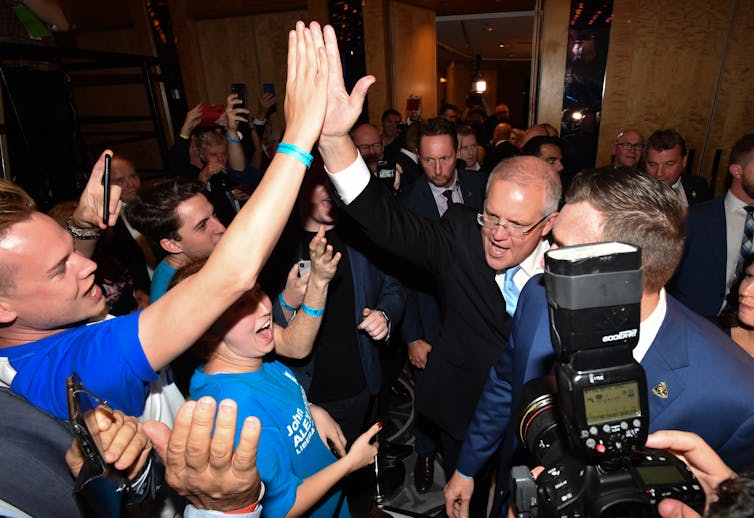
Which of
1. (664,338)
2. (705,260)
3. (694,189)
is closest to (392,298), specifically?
(664,338)

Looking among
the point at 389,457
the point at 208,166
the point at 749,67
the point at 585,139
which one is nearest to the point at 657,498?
the point at 389,457

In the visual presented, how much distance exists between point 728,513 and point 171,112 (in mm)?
9275

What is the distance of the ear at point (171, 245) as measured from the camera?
2064mm

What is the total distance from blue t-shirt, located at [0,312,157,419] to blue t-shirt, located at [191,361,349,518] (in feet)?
0.94

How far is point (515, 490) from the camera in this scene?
0.80m

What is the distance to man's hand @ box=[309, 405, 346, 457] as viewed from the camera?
60.5 inches

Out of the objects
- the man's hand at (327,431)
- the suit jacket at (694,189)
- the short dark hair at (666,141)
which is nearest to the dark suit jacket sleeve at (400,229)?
the man's hand at (327,431)

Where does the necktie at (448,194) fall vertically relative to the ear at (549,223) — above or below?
below

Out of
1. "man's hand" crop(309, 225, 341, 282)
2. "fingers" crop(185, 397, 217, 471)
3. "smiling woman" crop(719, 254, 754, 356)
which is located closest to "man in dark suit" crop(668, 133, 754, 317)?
"smiling woman" crop(719, 254, 754, 356)

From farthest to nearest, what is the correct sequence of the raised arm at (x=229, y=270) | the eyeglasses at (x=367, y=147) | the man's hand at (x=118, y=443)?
the eyeglasses at (x=367, y=147)
the raised arm at (x=229, y=270)
the man's hand at (x=118, y=443)

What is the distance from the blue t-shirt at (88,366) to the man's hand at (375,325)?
107 centimetres

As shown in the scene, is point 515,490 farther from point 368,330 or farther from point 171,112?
point 171,112

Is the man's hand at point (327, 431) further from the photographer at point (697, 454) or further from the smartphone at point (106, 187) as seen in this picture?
the smartphone at point (106, 187)

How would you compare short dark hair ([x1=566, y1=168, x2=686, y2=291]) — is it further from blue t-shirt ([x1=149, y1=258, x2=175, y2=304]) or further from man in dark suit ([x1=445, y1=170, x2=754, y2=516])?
blue t-shirt ([x1=149, y1=258, x2=175, y2=304])
